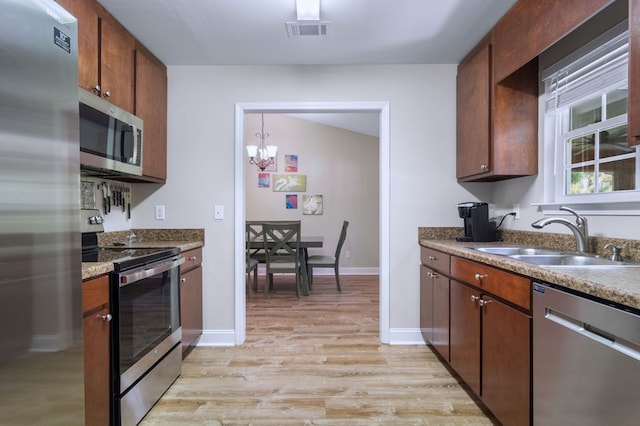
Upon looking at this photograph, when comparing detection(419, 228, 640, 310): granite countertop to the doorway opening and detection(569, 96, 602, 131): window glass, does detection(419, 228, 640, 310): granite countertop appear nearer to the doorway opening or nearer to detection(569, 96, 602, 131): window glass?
detection(569, 96, 602, 131): window glass

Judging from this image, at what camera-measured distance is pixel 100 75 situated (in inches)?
74.5

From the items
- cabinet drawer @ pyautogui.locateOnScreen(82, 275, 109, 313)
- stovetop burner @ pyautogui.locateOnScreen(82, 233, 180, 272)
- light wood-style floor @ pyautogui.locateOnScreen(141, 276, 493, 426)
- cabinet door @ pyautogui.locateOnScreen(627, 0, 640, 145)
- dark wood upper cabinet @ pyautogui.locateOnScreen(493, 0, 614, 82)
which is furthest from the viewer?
light wood-style floor @ pyautogui.locateOnScreen(141, 276, 493, 426)

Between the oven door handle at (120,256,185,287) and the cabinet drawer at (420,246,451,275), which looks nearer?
the oven door handle at (120,256,185,287)

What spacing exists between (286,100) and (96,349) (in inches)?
84.5

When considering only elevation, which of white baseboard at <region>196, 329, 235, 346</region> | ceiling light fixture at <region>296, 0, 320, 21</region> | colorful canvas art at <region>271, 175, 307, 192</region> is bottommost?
white baseboard at <region>196, 329, 235, 346</region>

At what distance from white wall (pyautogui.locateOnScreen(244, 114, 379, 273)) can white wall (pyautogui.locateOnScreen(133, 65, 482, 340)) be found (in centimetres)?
303

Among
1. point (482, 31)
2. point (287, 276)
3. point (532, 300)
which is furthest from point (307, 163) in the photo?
point (532, 300)

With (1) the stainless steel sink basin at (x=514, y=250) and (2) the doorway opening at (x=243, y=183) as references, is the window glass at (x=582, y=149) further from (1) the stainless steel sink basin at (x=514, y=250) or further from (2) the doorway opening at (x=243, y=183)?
(2) the doorway opening at (x=243, y=183)

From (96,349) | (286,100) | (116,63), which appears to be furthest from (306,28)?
(96,349)

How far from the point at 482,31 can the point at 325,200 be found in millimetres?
3854

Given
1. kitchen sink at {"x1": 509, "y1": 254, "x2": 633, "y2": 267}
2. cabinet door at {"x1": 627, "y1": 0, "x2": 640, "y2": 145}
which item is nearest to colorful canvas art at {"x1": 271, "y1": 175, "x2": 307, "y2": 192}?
kitchen sink at {"x1": 509, "y1": 254, "x2": 633, "y2": 267}

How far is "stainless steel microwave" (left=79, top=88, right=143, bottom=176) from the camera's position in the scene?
1.70 m

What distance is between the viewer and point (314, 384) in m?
2.10

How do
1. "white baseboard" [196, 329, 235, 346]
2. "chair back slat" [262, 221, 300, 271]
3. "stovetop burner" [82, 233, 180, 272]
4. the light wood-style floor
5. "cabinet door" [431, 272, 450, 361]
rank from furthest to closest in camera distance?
"chair back slat" [262, 221, 300, 271], "white baseboard" [196, 329, 235, 346], "cabinet door" [431, 272, 450, 361], the light wood-style floor, "stovetop burner" [82, 233, 180, 272]
